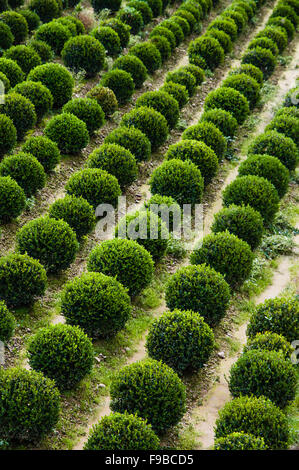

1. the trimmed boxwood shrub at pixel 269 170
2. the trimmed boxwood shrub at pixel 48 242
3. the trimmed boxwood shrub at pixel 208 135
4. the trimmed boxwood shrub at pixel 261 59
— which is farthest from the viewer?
the trimmed boxwood shrub at pixel 261 59

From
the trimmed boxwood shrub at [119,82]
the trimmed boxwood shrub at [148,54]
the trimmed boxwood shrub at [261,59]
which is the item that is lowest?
the trimmed boxwood shrub at [119,82]

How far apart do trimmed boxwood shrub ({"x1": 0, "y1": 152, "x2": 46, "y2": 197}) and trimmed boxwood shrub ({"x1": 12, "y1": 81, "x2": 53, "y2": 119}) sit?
325cm

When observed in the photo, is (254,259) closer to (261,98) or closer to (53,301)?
(53,301)

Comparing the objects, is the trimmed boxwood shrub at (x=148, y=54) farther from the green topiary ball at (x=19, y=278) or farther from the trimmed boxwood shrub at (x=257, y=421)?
the trimmed boxwood shrub at (x=257, y=421)

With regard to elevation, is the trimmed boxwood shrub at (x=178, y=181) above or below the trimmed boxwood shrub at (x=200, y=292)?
above

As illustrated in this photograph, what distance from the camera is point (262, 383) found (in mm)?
9406

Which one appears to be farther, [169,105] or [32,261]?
[169,105]

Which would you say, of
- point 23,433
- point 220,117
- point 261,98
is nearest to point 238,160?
point 220,117

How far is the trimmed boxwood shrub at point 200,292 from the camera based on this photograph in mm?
10906

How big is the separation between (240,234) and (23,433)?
6241 mm

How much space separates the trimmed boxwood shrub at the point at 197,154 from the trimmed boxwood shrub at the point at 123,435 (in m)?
7.92

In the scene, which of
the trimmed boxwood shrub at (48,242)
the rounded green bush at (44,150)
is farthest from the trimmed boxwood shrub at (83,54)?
the trimmed boxwood shrub at (48,242)

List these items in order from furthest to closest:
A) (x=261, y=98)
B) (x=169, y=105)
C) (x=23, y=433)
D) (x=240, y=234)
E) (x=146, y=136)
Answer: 1. (x=261, y=98)
2. (x=169, y=105)
3. (x=146, y=136)
4. (x=240, y=234)
5. (x=23, y=433)

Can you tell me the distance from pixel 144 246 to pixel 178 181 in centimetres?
238
